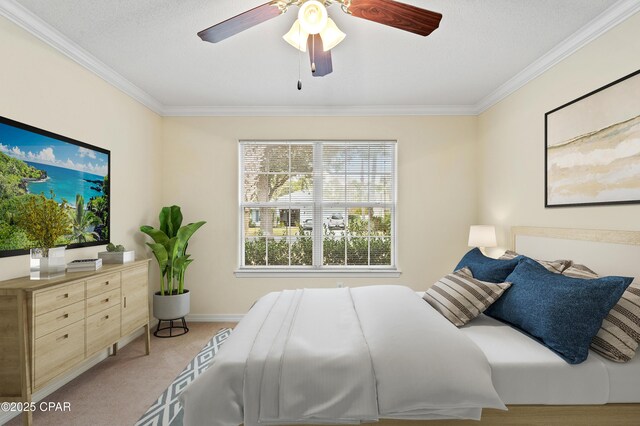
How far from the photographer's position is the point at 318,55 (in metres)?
2.18

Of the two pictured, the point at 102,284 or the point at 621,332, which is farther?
the point at 102,284

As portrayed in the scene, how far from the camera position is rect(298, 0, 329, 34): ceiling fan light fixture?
1.86 m

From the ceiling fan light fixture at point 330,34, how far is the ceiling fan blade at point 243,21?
0.28m

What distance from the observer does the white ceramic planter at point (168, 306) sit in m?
3.76

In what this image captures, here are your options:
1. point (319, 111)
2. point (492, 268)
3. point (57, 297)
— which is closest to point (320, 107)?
point (319, 111)

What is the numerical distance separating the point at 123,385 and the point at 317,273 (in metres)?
2.27

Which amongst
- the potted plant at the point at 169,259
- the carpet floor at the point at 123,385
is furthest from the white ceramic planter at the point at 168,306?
the carpet floor at the point at 123,385

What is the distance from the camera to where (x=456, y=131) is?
14.1ft

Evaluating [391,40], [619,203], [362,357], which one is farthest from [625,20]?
[362,357]

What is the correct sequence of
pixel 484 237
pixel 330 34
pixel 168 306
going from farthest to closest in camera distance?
1. pixel 168 306
2. pixel 484 237
3. pixel 330 34

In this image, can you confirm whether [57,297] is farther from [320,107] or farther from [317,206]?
[320,107]

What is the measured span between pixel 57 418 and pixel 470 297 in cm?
284

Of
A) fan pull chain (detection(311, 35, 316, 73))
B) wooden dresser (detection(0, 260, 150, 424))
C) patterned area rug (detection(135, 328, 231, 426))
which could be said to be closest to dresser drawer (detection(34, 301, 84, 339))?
wooden dresser (detection(0, 260, 150, 424))

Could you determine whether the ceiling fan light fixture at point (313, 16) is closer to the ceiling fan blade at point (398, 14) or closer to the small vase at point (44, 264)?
the ceiling fan blade at point (398, 14)
